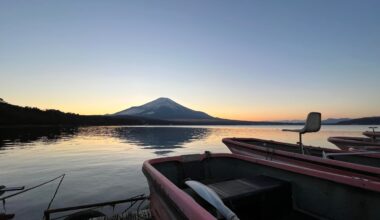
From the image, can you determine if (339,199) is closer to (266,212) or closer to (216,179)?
(266,212)

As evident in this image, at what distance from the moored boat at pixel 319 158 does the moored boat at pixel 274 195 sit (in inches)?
51.6

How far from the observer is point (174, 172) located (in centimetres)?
634

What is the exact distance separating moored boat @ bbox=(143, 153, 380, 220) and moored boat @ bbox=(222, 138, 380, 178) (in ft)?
4.30

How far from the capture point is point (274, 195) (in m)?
4.80

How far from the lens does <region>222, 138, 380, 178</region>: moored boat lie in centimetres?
595

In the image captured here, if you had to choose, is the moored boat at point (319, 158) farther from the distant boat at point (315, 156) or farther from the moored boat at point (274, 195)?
the moored boat at point (274, 195)

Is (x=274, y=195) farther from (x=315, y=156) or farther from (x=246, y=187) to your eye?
(x=315, y=156)

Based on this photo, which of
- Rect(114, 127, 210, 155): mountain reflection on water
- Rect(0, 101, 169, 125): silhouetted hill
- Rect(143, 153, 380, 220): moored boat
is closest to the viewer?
Rect(143, 153, 380, 220): moored boat

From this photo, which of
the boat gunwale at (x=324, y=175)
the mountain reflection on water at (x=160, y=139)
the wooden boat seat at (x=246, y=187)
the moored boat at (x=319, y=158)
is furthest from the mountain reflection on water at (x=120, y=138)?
the wooden boat seat at (x=246, y=187)

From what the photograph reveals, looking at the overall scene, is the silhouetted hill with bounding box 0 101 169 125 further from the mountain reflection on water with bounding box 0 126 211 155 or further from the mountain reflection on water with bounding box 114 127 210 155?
the mountain reflection on water with bounding box 114 127 210 155

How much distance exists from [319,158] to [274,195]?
3307 millimetres

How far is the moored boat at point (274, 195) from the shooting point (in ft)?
11.9

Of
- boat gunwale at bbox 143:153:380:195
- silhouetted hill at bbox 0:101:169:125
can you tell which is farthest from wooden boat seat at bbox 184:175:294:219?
silhouetted hill at bbox 0:101:169:125

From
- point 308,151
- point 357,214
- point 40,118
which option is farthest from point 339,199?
point 40,118
